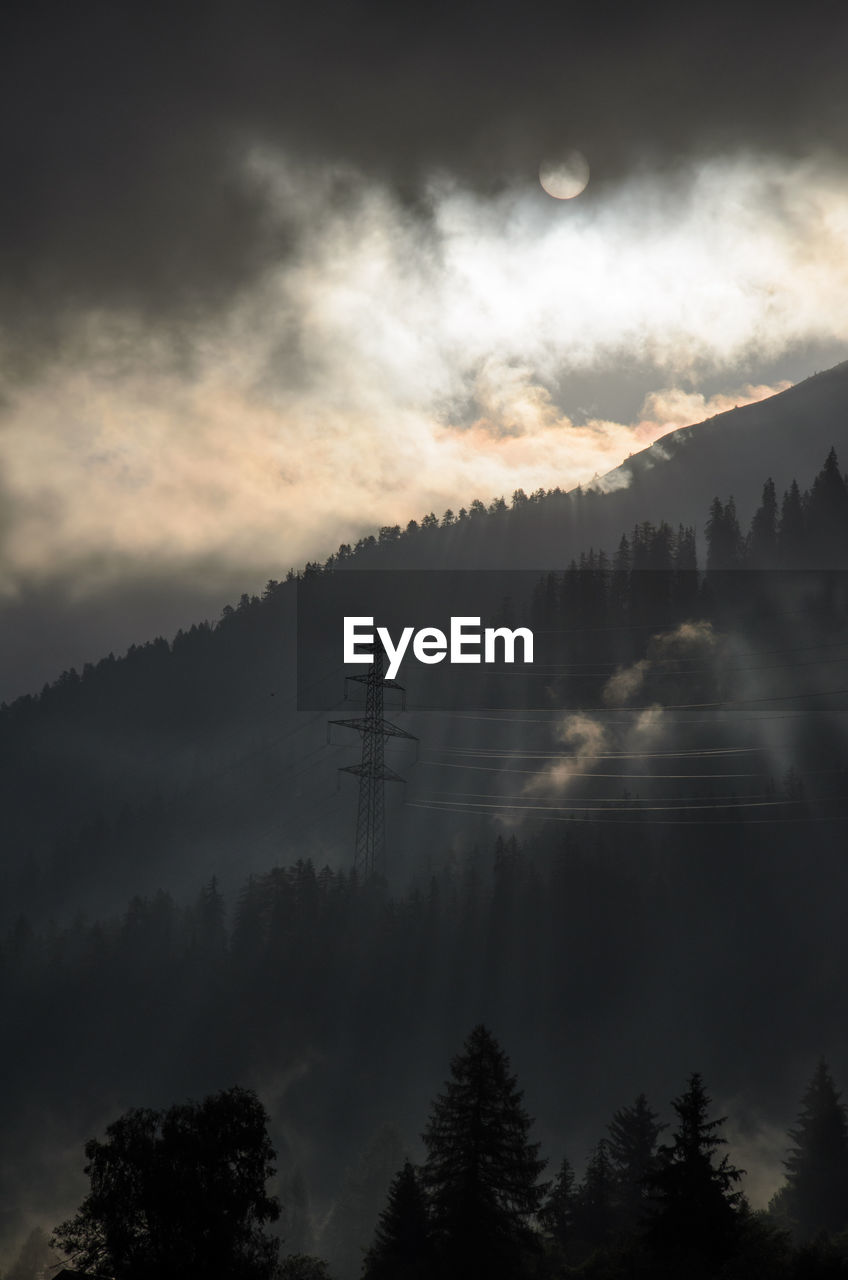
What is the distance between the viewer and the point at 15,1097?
490ft

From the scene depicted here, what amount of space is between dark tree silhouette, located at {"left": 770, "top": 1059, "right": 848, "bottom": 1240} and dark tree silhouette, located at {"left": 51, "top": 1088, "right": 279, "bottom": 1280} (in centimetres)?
4547

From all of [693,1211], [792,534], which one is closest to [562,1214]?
[693,1211]

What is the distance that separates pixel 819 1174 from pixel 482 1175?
37550 mm

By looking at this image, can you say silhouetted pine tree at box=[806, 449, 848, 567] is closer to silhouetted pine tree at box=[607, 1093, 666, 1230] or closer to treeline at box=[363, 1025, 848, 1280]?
silhouetted pine tree at box=[607, 1093, 666, 1230]

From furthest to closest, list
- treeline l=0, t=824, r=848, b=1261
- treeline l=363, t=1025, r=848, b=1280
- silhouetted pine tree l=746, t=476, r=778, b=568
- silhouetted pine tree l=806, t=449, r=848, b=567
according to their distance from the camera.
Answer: silhouetted pine tree l=746, t=476, r=778, b=568, silhouetted pine tree l=806, t=449, r=848, b=567, treeline l=0, t=824, r=848, b=1261, treeline l=363, t=1025, r=848, b=1280

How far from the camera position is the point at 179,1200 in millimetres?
35125

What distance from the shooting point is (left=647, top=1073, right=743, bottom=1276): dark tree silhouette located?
126 ft

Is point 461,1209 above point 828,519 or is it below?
below

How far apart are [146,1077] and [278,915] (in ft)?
102

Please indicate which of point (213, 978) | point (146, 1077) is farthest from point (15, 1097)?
point (213, 978)

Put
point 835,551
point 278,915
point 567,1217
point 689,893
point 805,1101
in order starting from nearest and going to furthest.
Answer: point 567,1217, point 805,1101, point 689,893, point 278,915, point 835,551

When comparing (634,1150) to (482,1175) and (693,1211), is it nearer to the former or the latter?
(482,1175)

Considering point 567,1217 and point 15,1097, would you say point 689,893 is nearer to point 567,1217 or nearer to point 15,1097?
point 567,1217

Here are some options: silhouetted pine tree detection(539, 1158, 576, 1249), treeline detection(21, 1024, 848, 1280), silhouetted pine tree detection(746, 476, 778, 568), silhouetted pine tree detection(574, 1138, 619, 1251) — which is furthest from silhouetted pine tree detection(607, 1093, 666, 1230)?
silhouetted pine tree detection(746, 476, 778, 568)
